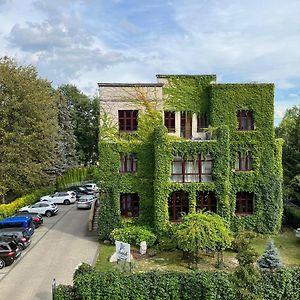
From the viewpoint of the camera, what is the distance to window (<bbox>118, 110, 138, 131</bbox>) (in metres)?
29.8

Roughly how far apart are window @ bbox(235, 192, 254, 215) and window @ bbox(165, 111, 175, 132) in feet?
24.0

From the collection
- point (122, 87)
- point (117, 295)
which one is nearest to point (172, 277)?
point (117, 295)

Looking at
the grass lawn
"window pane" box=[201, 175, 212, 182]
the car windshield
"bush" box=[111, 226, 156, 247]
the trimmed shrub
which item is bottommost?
the grass lawn

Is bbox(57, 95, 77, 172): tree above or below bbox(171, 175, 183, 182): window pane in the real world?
above

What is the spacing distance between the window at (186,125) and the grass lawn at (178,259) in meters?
9.51

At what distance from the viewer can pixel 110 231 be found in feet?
92.8

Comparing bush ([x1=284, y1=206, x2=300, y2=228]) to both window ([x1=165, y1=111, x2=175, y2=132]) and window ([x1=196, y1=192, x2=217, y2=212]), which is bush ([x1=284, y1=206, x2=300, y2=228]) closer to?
window ([x1=196, y1=192, x2=217, y2=212])

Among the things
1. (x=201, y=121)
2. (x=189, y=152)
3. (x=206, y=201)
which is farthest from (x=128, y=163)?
(x=201, y=121)

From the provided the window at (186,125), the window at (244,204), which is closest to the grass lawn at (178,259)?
the window at (244,204)

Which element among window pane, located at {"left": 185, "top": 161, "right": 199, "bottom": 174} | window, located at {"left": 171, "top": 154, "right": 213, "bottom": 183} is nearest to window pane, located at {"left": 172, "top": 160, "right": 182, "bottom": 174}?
window, located at {"left": 171, "top": 154, "right": 213, "bottom": 183}

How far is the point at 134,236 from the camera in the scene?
27.0m

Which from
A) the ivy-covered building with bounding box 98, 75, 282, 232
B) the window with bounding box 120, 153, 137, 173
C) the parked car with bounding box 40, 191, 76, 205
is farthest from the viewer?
the parked car with bounding box 40, 191, 76, 205

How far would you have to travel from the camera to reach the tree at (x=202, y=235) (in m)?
22.6

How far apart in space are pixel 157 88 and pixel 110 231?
1139 centimetres
